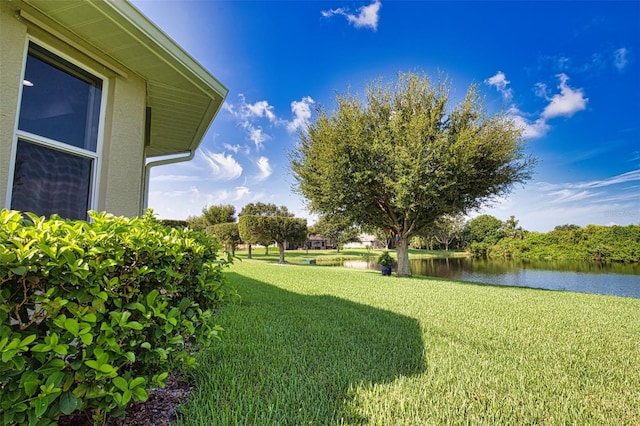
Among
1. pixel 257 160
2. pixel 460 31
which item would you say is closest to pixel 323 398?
pixel 460 31

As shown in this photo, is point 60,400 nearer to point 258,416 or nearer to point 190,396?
point 190,396

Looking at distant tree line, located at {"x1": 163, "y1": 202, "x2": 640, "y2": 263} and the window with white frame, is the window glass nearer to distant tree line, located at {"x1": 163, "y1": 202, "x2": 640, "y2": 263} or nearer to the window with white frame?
the window with white frame

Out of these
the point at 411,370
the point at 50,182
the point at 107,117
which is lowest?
the point at 411,370

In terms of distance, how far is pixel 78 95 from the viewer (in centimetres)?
343

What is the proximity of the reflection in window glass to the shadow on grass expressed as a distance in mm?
2382

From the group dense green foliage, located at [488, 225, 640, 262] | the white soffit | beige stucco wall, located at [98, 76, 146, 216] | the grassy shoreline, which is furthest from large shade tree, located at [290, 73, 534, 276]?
dense green foliage, located at [488, 225, 640, 262]

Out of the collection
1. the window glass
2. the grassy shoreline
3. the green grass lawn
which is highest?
the window glass

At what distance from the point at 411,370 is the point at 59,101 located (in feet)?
15.7

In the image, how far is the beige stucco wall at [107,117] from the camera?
275 centimetres

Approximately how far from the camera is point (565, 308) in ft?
20.3

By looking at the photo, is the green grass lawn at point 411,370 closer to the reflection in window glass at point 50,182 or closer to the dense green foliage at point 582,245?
the reflection in window glass at point 50,182

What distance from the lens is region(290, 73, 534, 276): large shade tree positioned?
11.3 metres

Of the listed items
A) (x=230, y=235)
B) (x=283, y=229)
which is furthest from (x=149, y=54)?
(x=230, y=235)

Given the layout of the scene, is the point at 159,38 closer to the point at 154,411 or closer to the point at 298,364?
the point at 154,411
